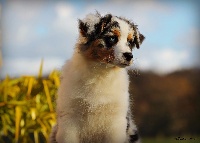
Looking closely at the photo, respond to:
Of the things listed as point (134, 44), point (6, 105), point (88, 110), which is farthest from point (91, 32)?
point (6, 105)

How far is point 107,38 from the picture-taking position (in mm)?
2127

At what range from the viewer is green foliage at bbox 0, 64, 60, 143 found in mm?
3094

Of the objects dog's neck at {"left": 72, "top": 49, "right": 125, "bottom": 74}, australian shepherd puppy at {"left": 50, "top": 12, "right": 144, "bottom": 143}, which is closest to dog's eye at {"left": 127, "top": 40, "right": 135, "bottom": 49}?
australian shepherd puppy at {"left": 50, "top": 12, "right": 144, "bottom": 143}

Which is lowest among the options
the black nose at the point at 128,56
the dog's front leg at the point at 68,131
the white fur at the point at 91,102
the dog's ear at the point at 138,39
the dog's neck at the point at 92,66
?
the dog's front leg at the point at 68,131

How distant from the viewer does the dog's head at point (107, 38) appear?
83.0 inches

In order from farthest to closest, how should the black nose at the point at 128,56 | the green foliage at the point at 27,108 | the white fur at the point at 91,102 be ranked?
the green foliage at the point at 27,108
the white fur at the point at 91,102
the black nose at the point at 128,56

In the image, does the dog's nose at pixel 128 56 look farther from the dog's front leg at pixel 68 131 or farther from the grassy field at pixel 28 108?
the grassy field at pixel 28 108

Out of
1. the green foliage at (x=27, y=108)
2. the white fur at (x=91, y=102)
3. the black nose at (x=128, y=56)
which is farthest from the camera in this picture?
the green foliage at (x=27, y=108)

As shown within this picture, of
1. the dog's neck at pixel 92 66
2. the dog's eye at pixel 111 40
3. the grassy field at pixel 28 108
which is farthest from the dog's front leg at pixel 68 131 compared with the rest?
the grassy field at pixel 28 108

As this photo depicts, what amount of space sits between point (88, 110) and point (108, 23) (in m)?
0.40

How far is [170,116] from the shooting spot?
427cm

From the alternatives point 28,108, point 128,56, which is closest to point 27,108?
point 28,108

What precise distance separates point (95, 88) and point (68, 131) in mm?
232

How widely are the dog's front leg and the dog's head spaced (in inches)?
12.5
